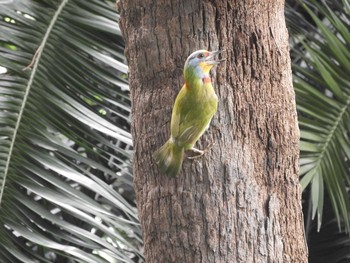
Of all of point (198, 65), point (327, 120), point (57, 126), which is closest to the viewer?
point (198, 65)

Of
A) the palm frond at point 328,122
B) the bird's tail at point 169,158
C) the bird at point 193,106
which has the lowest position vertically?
the bird's tail at point 169,158

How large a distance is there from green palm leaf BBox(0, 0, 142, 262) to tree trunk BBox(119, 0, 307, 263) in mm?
803

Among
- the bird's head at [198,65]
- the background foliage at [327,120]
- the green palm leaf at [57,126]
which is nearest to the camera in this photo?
the bird's head at [198,65]

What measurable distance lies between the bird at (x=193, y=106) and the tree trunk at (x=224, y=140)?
0.25 feet

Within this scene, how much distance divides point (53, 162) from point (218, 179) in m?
1.08

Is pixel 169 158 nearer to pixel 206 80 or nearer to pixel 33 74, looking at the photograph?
pixel 206 80

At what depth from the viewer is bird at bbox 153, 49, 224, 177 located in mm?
1744

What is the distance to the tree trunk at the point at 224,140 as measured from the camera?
182 cm

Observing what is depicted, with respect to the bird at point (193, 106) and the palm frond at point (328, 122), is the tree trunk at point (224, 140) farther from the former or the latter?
the palm frond at point (328, 122)

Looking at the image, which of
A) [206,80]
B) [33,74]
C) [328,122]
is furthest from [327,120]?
[206,80]

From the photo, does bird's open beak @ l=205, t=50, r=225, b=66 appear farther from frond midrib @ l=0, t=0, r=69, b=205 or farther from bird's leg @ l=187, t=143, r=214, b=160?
frond midrib @ l=0, t=0, r=69, b=205

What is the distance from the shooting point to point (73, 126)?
296 cm

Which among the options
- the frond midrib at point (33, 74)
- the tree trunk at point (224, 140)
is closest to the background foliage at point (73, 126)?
the frond midrib at point (33, 74)

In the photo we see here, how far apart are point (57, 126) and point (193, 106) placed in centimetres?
126
